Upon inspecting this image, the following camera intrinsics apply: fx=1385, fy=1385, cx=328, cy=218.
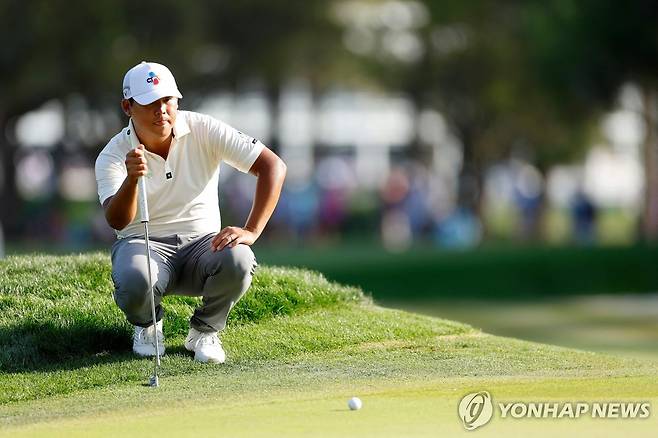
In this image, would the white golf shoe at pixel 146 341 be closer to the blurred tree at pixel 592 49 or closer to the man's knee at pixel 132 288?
the man's knee at pixel 132 288

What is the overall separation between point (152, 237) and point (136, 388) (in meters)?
1.03

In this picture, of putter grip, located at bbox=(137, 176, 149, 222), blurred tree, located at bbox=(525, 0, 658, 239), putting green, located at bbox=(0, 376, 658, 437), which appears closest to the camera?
putting green, located at bbox=(0, 376, 658, 437)

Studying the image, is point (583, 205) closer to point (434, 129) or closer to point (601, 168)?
point (434, 129)

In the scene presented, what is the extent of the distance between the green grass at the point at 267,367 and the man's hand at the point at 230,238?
759mm

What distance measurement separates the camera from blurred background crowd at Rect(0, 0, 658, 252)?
103 feet

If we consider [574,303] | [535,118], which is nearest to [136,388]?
[574,303]

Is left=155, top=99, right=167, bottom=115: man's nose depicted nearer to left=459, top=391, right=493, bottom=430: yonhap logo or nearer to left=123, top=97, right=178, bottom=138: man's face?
left=123, top=97, right=178, bottom=138: man's face

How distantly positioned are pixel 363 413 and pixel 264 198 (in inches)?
A: 72.4

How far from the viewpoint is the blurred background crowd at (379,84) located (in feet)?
103

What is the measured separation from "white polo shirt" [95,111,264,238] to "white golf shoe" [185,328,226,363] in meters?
0.63

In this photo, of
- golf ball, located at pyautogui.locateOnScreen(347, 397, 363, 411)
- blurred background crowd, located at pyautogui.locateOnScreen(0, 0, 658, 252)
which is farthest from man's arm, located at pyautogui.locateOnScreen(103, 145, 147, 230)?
blurred background crowd, located at pyautogui.locateOnScreen(0, 0, 658, 252)

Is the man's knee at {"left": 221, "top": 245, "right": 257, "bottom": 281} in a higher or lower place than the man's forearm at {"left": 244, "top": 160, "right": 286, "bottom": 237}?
lower

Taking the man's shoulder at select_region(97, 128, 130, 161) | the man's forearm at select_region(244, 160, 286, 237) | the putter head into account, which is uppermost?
the man's shoulder at select_region(97, 128, 130, 161)

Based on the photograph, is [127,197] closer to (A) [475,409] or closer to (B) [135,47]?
(A) [475,409]
